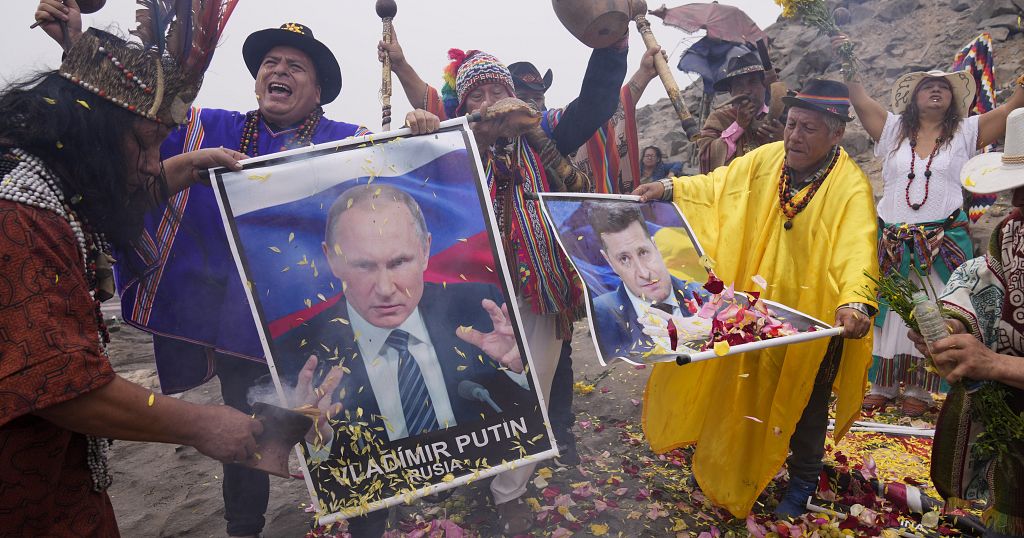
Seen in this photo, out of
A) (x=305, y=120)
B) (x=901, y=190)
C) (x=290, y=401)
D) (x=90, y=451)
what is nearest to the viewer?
(x=90, y=451)

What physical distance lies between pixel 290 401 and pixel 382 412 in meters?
0.36

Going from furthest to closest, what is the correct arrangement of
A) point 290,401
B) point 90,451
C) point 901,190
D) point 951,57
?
point 951,57 → point 901,190 → point 290,401 → point 90,451

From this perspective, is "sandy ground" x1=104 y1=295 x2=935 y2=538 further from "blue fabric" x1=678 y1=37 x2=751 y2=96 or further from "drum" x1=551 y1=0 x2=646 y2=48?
"blue fabric" x1=678 y1=37 x2=751 y2=96

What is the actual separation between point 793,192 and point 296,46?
9.26 ft

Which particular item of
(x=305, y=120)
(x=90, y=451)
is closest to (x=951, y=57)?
(x=305, y=120)

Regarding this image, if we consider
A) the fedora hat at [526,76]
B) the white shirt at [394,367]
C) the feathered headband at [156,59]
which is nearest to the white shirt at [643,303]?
the white shirt at [394,367]

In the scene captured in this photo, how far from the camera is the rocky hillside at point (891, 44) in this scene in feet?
36.1

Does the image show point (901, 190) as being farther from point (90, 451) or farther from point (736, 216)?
point (90, 451)

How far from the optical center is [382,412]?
2283mm

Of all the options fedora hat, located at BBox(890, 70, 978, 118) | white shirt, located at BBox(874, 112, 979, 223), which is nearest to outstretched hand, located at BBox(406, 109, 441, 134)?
white shirt, located at BBox(874, 112, 979, 223)

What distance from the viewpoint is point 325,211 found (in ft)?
7.79

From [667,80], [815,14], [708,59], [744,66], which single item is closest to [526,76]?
[744,66]

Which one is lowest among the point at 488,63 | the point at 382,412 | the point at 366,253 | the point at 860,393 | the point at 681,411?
the point at 681,411

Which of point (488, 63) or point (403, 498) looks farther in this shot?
point (488, 63)
